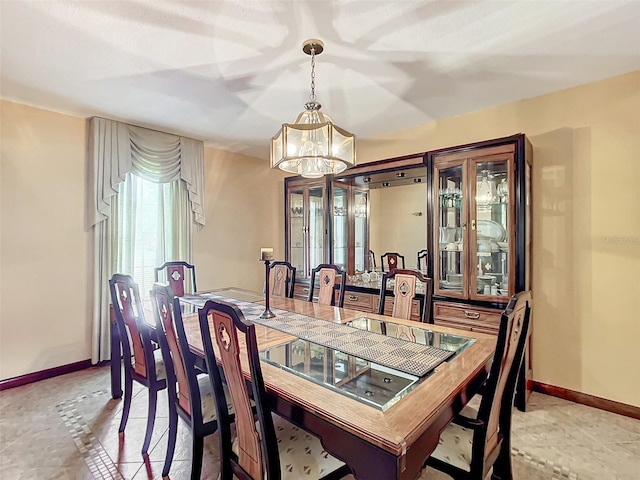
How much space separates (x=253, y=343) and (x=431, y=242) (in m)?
2.42

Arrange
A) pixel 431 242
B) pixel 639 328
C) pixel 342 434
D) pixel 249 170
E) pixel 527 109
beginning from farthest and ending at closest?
pixel 249 170 → pixel 431 242 → pixel 527 109 → pixel 639 328 → pixel 342 434

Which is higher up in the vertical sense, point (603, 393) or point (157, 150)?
point (157, 150)

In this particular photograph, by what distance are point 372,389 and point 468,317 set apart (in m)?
1.93

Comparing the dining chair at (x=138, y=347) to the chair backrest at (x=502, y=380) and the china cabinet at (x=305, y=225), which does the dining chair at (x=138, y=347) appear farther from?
the china cabinet at (x=305, y=225)

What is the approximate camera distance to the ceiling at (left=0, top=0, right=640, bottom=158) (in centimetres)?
177

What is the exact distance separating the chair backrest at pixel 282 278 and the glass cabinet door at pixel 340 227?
856mm

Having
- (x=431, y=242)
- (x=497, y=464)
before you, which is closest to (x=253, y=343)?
(x=497, y=464)

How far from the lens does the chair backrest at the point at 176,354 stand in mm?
1523

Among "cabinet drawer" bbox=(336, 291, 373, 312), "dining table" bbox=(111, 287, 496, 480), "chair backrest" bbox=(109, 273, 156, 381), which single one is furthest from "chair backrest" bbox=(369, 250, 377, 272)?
"chair backrest" bbox=(109, 273, 156, 381)

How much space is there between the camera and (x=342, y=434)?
105cm

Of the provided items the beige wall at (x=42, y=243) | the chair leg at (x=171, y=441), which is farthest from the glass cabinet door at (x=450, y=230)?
the beige wall at (x=42, y=243)

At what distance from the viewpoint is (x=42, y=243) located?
3104mm

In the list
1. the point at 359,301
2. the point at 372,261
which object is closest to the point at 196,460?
the point at 359,301

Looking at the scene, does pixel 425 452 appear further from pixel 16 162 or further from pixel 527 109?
pixel 16 162
